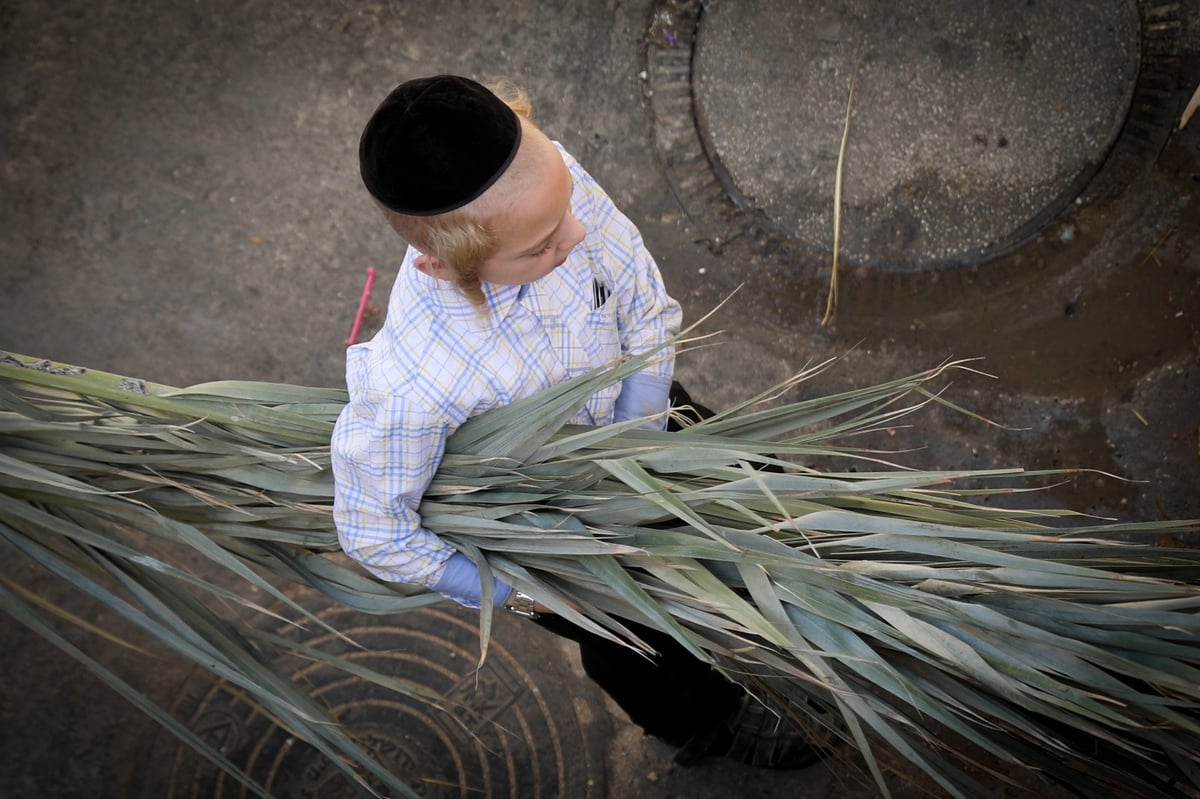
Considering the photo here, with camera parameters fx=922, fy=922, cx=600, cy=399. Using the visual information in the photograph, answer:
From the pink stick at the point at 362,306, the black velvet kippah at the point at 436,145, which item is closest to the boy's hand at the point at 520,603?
the black velvet kippah at the point at 436,145

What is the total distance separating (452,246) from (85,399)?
2.08 feet

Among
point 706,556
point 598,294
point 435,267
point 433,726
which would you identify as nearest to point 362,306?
point 433,726

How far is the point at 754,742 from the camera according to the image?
1.98 meters

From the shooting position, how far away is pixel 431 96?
38.3 inches

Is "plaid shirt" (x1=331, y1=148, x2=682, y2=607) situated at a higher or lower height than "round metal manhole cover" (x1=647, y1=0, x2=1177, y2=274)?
lower

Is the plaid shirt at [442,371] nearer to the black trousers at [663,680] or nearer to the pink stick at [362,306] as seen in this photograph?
the black trousers at [663,680]

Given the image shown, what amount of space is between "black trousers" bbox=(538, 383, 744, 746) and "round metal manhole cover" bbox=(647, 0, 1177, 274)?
74 cm

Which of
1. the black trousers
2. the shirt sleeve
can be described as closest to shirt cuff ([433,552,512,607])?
the shirt sleeve

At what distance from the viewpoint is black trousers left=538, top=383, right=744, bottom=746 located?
155 cm

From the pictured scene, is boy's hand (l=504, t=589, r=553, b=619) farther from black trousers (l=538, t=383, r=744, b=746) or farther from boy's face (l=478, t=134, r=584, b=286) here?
boy's face (l=478, t=134, r=584, b=286)

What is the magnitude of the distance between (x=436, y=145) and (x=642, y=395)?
57 cm

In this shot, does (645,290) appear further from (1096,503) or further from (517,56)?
(1096,503)

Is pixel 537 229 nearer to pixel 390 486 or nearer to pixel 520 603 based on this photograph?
pixel 390 486

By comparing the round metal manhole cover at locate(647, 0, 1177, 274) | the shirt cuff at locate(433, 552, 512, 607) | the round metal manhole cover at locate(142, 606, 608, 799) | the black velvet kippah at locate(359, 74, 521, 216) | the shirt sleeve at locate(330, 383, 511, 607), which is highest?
the round metal manhole cover at locate(647, 0, 1177, 274)
